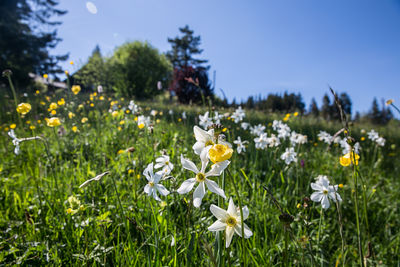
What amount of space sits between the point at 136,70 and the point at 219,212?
2150cm

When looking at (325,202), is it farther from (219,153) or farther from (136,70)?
(136,70)

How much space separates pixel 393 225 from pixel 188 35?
42.9m

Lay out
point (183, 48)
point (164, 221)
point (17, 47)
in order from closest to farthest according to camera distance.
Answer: point (164, 221)
point (17, 47)
point (183, 48)

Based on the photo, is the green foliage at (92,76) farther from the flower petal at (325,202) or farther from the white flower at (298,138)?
the flower petal at (325,202)

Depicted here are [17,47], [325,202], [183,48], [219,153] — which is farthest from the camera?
[183,48]

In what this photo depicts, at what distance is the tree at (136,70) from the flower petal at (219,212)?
697 inches

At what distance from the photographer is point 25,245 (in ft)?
4.57

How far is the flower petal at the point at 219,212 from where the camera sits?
653 millimetres

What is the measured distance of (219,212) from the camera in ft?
2.18

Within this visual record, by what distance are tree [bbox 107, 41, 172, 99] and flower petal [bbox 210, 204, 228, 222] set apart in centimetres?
1771

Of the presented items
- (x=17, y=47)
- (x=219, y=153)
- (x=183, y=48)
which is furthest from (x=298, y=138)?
(x=183, y=48)

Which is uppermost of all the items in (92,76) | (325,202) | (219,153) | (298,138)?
(92,76)

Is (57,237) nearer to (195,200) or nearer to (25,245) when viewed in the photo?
(25,245)

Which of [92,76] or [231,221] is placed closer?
[231,221]
